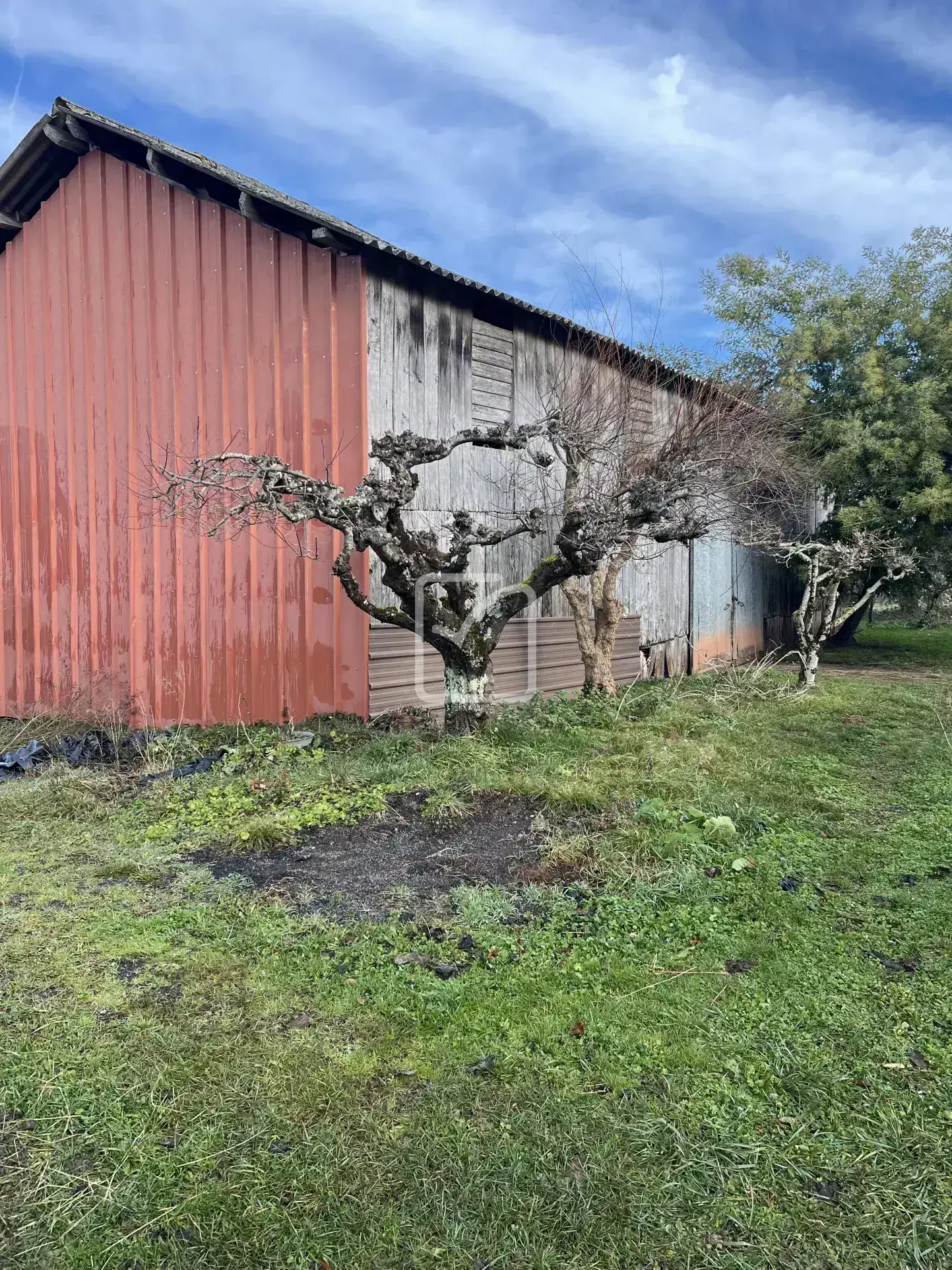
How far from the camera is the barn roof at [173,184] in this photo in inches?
271

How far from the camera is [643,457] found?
26.3ft

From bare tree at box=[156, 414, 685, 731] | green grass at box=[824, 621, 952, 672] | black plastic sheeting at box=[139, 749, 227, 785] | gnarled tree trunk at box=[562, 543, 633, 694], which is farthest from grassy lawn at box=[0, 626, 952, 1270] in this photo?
green grass at box=[824, 621, 952, 672]

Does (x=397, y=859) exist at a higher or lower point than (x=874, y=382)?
lower

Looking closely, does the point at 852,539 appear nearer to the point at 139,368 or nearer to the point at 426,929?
the point at 139,368

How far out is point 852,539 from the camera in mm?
11719

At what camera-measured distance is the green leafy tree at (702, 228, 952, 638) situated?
11109 millimetres

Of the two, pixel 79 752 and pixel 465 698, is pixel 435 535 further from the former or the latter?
pixel 79 752

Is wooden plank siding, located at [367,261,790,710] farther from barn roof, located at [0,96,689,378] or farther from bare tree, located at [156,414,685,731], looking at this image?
bare tree, located at [156,414,685,731]

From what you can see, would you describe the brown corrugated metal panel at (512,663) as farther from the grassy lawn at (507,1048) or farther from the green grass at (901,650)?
the green grass at (901,650)

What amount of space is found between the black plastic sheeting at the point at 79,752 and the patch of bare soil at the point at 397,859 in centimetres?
205

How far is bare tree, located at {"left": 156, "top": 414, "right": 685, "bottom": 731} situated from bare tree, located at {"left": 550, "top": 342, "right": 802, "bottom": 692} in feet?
0.54

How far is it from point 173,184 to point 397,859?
691 centimetres

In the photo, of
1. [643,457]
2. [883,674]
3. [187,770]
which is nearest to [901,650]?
[883,674]

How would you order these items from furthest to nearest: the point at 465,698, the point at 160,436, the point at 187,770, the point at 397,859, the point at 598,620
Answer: the point at 598,620 < the point at 160,436 < the point at 465,698 < the point at 187,770 < the point at 397,859
